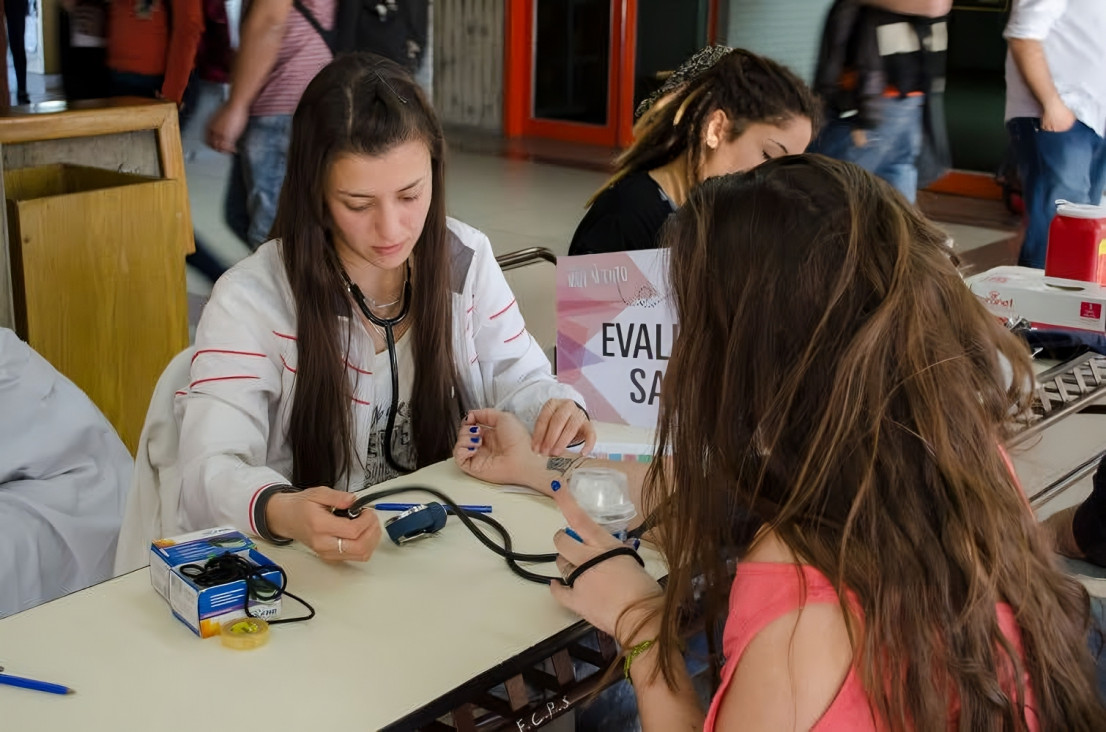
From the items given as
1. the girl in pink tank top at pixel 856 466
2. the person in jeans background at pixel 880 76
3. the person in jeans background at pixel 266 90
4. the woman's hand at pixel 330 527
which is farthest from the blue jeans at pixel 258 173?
the girl in pink tank top at pixel 856 466

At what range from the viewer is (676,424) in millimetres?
1126

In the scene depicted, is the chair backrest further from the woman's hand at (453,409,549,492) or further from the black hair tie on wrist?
the black hair tie on wrist

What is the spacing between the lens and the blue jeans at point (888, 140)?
396 cm

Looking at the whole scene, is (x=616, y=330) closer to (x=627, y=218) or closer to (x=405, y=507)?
(x=405, y=507)

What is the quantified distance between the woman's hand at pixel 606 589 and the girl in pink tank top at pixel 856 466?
152 mm

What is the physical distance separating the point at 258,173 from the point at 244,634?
128 inches

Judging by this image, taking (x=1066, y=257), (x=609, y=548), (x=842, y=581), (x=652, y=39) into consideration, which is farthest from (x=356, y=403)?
(x=652, y=39)

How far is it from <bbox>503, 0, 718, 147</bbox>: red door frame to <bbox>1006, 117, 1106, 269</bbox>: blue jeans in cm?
483

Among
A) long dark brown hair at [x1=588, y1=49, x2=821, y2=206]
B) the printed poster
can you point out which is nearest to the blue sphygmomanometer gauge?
the printed poster

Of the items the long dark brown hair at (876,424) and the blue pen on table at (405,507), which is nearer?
the long dark brown hair at (876,424)

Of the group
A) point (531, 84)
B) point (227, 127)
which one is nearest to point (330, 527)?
point (227, 127)

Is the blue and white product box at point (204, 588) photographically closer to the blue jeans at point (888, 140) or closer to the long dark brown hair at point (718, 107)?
the long dark brown hair at point (718, 107)

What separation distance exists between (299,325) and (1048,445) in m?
2.04

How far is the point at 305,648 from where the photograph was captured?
1.27 meters
